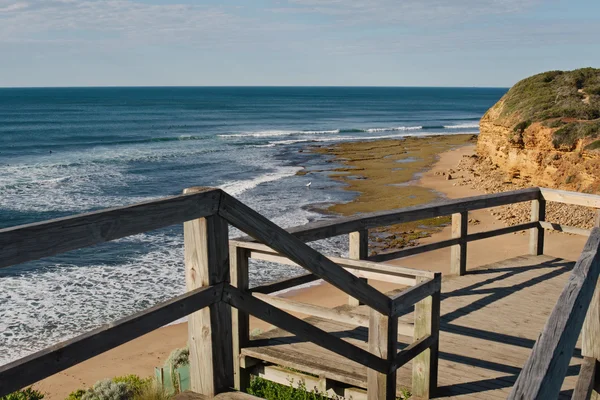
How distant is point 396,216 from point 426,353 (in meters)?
2.45

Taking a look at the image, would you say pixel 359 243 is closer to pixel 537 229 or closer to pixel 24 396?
pixel 537 229

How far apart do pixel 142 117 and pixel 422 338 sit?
91784 mm

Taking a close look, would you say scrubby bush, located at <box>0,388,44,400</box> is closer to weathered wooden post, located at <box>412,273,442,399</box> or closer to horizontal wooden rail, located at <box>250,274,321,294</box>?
horizontal wooden rail, located at <box>250,274,321,294</box>

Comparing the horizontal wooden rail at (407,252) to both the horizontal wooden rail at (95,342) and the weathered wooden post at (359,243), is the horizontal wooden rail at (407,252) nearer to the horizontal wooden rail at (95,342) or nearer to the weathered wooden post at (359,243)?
the weathered wooden post at (359,243)

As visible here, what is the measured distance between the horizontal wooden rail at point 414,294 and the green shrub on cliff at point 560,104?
1946cm

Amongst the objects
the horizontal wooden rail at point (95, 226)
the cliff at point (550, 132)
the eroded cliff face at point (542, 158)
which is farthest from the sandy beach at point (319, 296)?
the horizontal wooden rail at point (95, 226)

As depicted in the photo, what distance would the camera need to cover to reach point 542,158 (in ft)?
77.7

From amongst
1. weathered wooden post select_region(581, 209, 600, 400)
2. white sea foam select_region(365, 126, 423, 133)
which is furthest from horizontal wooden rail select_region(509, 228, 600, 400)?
white sea foam select_region(365, 126, 423, 133)

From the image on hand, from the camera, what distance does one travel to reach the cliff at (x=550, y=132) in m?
21.6

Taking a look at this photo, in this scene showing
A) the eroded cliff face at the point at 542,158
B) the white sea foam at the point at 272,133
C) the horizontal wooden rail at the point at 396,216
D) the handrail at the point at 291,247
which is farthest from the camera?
the white sea foam at the point at 272,133

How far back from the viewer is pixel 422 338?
185 inches

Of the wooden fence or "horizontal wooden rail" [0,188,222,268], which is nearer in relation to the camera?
"horizontal wooden rail" [0,188,222,268]

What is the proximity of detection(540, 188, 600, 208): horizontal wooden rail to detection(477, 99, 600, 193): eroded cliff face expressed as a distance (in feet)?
41.0

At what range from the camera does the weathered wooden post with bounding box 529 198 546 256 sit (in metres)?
9.17
